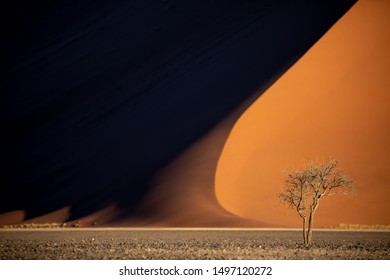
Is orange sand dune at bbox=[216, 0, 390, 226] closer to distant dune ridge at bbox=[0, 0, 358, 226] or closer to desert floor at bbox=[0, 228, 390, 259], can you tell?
distant dune ridge at bbox=[0, 0, 358, 226]

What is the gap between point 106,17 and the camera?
54188mm

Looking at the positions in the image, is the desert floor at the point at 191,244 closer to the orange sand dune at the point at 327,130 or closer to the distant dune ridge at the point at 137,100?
the orange sand dune at the point at 327,130

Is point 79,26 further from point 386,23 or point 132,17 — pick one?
point 386,23

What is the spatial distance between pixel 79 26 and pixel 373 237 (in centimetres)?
3277

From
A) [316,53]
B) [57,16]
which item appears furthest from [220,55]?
[57,16]

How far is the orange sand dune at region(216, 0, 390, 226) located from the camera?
33938 millimetres

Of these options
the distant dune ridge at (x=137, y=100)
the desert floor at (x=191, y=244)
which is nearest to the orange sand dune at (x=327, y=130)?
the distant dune ridge at (x=137, y=100)

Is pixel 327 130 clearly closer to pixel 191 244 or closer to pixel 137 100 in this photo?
pixel 137 100

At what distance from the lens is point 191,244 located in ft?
76.3

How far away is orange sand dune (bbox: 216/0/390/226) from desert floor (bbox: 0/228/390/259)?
3515 mm

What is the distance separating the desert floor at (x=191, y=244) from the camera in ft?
66.5

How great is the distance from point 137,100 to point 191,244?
21348 millimetres

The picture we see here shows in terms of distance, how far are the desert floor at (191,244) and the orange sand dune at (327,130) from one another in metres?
3.51

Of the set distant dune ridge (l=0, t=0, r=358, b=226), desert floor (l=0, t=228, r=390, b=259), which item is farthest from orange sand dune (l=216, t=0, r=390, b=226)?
desert floor (l=0, t=228, r=390, b=259)
